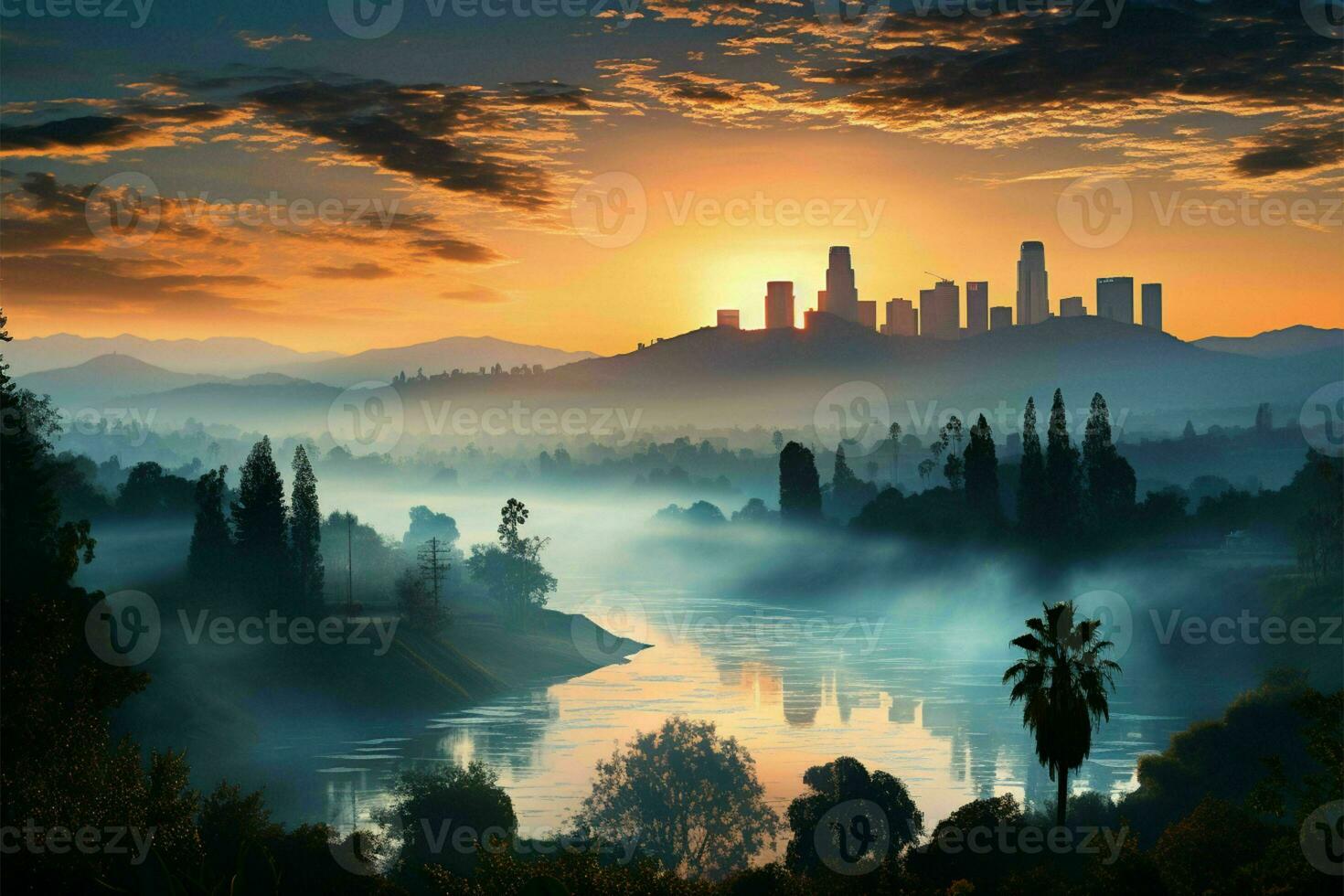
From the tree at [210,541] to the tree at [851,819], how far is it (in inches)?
3543

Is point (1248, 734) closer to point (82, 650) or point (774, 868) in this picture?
point (774, 868)

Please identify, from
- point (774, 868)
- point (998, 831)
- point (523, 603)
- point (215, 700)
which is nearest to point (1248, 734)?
point (998, 831)

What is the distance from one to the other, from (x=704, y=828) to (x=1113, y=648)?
374ft

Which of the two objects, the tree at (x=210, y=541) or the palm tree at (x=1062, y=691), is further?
the tree at (x=210, y=541)

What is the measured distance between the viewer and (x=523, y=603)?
198 m

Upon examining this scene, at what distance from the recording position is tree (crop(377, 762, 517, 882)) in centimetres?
7850
